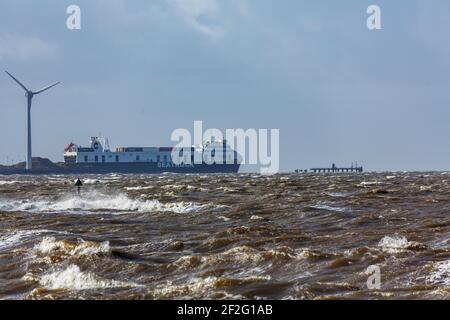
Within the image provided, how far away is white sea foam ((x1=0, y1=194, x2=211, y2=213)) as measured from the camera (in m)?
43.2

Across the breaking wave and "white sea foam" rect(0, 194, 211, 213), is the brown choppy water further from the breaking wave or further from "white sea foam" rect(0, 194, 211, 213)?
"white sea foam" rect(0, 194, 211, 213)

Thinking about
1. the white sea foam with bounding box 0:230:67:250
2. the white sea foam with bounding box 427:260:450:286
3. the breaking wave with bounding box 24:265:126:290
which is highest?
the white sea foam with bounding box 427:260:450:286

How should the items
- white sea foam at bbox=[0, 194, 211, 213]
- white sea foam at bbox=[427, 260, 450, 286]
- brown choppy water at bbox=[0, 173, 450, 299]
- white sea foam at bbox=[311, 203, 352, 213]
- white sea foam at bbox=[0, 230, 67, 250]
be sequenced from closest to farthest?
white sea foam at bbox=[427, 260, 450, 286]
brown choppy water at bbox=[0, 173, 450, 299]
white sea foam at bbox=[0, 230, 67, 250]
white sea foam at bbox=[311, 203, 352, 213]
white sea foam at bbox=[0, 194, 211, 213]

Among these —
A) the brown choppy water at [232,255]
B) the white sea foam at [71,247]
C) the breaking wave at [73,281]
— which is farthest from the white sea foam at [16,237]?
the breaking wave at [73,281]

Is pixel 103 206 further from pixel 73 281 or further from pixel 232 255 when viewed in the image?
pixel 73 281

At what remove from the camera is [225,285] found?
17.1 meters

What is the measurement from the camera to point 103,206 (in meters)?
48.3

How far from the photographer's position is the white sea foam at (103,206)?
43156 mm

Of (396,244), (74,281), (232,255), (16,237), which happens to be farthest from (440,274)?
(16,237)

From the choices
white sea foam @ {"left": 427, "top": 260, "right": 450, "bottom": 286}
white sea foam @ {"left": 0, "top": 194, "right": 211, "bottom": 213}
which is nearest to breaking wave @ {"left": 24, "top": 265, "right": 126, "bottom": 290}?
white sea foam @ {"left": 427, "top": 260, "right": 450, "bottom": 286}

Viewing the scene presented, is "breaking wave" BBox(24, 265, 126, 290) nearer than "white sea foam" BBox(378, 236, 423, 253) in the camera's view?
Yes

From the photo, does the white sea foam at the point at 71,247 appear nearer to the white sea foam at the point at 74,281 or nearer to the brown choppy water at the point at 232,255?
the brown choppy water at the point at 232,255
